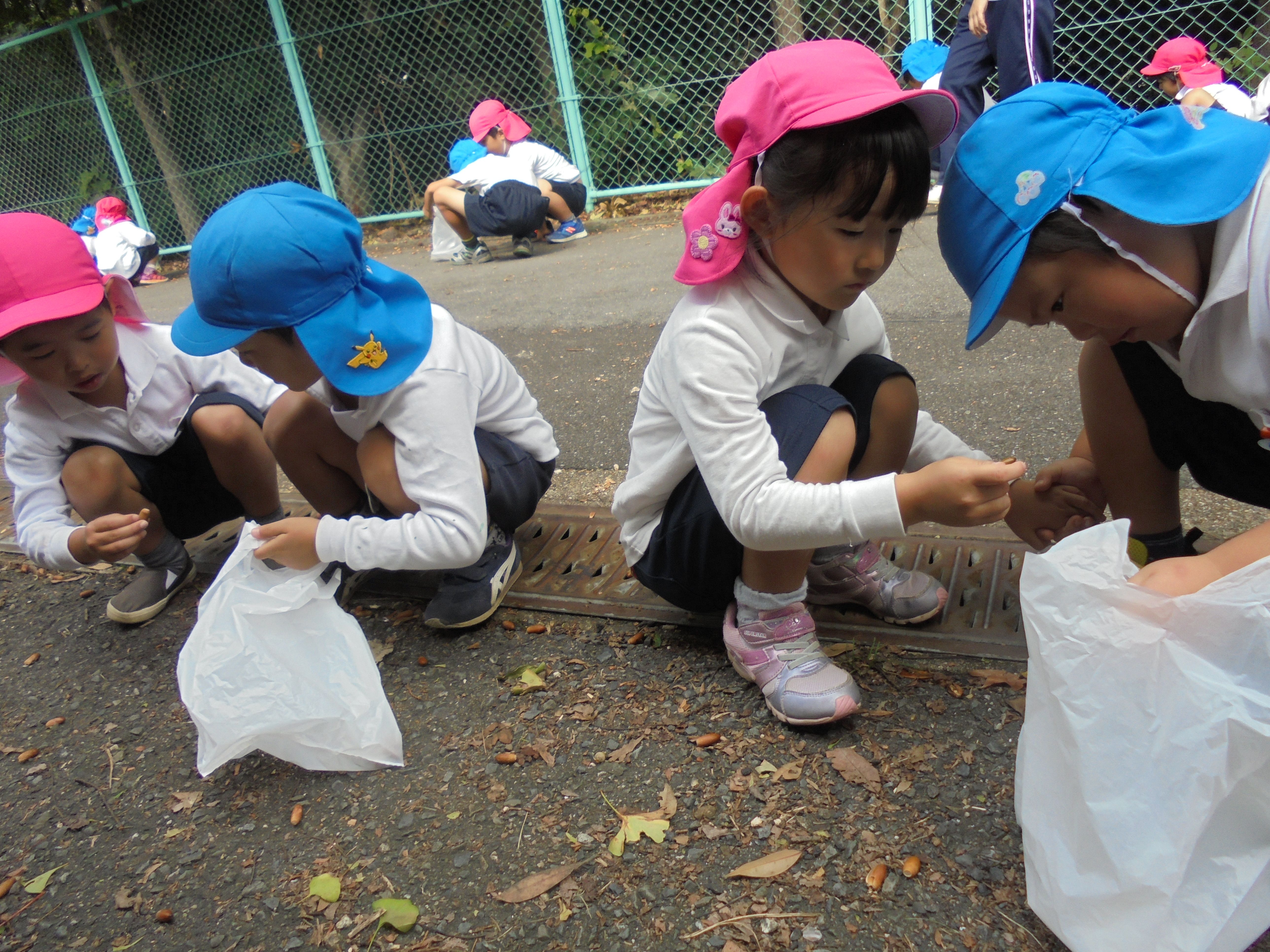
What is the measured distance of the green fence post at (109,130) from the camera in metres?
9.16

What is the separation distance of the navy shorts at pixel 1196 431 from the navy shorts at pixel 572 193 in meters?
5.62

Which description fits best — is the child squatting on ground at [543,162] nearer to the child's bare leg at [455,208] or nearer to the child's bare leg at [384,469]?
the child's bare leg at [455,208]

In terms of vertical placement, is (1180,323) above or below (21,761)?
above

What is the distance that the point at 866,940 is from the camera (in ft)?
3.92

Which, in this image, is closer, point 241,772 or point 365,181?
point 241,772

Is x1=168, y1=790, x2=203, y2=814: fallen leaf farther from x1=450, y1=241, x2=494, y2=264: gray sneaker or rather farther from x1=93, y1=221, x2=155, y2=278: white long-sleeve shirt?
x1=93, y1=221, x2=155, y2=278: white long-sleeve shirt

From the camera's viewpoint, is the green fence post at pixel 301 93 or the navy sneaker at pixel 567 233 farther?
the green fence post at pixel 301 93

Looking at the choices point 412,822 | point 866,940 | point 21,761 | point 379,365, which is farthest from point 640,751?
point 21,761

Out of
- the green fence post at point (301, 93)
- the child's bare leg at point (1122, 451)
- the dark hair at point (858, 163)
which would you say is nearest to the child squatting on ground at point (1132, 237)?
the dark hair at point (858, 163)

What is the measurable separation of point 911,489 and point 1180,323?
42cm

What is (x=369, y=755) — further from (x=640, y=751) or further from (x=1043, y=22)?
(x=1043, y=22)

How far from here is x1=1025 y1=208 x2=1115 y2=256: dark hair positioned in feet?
3.91

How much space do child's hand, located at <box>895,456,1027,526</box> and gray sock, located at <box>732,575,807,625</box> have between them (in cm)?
31

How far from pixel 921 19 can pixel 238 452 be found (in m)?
5.72
